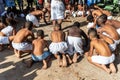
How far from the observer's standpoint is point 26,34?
8.69 meters

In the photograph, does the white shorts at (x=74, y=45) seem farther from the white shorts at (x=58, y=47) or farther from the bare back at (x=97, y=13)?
the bare back at (x=97, y=13)

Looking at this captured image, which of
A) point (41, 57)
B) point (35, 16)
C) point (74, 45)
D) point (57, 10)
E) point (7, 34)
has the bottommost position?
point (41, 57)

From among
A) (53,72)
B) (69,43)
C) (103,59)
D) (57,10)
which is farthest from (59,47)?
(57,10)

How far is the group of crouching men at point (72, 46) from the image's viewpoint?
308 inches

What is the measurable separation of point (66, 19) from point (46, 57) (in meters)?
4.08

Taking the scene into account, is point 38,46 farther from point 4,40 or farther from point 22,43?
point 4,40

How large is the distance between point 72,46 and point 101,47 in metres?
1.04

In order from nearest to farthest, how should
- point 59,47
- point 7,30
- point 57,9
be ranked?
point 59,47, point 7,30, point 57,9

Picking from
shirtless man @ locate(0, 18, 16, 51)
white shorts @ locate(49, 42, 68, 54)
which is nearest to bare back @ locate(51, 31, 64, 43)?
Answer: white shorts @ locate(49, 42, 68, 54)

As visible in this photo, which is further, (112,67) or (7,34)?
(7,34)

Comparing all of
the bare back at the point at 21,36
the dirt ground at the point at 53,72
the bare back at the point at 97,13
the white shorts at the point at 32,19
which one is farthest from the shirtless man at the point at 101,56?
the white shorts at the point at 32,19

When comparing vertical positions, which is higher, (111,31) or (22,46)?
(111,31)

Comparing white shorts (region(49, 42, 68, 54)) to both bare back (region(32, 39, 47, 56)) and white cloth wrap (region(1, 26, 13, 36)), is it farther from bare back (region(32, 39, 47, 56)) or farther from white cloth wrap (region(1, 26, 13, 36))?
white cloth wrap (region(1, 26, 13, 36))

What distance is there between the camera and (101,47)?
7.83 m
